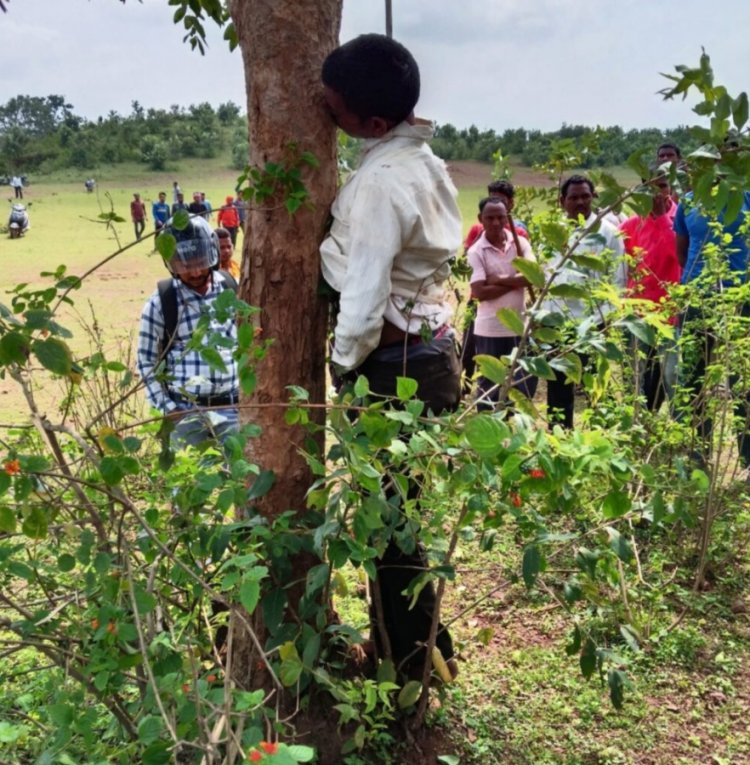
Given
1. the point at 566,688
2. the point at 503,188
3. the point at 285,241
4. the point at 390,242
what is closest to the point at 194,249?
the point at 285,241

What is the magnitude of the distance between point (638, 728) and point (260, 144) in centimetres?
208

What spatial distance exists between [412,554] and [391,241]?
0.84m

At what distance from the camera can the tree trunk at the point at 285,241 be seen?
1.98 m

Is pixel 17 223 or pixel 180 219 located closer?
pixel 180 219

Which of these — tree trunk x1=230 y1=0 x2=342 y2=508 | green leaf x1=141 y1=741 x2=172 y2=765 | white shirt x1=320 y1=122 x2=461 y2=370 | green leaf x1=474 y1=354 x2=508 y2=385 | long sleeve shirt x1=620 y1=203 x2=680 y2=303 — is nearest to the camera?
green leaf x1=141 y1=741 x2=172 y2=765

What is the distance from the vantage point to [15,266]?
52.7ft

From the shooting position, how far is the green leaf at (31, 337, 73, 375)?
118 cm

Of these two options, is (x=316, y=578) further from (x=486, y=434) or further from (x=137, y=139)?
(x=137, y=139)

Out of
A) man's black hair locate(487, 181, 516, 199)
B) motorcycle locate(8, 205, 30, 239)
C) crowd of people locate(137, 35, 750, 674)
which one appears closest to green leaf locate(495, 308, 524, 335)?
crowd of people locate(137, 35, 750, 674)

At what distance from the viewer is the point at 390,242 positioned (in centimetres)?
186

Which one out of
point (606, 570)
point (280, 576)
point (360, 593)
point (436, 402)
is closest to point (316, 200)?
point (436, 402)

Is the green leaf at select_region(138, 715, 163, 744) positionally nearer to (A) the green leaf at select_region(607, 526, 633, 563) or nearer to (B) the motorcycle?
(A) the green leaf at select_region(607, 526, 633, 563)

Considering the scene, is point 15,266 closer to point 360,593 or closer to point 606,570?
point 360,593

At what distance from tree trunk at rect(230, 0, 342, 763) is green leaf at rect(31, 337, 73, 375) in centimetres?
76
